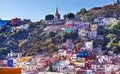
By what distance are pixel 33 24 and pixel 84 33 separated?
11177 mm

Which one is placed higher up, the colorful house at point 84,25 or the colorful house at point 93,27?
the colorful house at point 84,25

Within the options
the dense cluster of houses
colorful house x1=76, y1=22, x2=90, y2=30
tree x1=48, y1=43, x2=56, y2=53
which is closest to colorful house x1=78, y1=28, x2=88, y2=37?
colorful house x1=76, y1=22, x2=90, y2=30

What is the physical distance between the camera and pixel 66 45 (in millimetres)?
72812

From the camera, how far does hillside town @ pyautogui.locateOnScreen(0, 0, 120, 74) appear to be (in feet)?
203

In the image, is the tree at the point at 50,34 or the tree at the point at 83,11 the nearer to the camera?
the tree at the point at 50,34

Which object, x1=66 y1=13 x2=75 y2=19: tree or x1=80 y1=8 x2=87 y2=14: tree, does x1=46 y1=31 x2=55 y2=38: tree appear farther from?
x1=80 y1=8 x2=87 y2=14: tree

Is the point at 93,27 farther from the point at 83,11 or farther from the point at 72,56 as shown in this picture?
the point at 72,56

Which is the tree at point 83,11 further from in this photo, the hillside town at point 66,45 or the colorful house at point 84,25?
the colorful house at point 84,25

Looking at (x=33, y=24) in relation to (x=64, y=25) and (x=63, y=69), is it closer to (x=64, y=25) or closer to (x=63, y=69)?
(x=64, y=25)

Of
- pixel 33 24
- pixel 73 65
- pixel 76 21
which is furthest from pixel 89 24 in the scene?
pixel 73 65

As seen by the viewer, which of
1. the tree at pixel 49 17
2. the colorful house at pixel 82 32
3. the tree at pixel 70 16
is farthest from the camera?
the tree at pixel 49 17

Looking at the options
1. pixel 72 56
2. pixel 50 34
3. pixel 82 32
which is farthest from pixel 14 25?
pixel 72 56

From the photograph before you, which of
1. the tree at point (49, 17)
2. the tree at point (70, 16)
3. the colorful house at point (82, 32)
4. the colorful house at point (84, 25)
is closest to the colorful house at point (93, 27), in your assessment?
the colorful house at point (84, 25)

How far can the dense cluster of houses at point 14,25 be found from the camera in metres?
82.6
